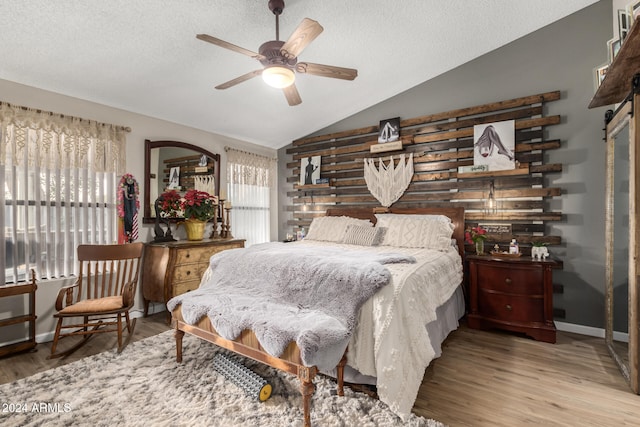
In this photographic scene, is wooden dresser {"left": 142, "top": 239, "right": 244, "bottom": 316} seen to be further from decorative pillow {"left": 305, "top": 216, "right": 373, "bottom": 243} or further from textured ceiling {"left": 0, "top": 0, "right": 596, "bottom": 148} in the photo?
textured ceiling {"left": 0, "top": 0, "right": 596, "bottom": 148}

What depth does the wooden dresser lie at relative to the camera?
3.43 metres

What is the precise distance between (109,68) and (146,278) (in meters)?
2.20

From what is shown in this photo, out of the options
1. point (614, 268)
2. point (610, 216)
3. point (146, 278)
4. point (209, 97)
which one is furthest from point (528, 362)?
point (209, 97)

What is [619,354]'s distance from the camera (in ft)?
7.84

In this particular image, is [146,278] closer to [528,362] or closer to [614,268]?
[528,362]

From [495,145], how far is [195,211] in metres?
3.58

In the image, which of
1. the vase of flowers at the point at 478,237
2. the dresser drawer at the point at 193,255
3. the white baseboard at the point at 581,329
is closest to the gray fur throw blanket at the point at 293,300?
the dresser drawer at the point at 193,255

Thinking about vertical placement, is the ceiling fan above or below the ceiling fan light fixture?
above

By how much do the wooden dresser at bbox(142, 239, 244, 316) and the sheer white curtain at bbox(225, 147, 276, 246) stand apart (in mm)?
1108

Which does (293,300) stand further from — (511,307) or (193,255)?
(511,307)

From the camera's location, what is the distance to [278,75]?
88.0 inches

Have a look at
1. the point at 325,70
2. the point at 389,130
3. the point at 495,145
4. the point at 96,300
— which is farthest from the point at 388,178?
the point at 96,300

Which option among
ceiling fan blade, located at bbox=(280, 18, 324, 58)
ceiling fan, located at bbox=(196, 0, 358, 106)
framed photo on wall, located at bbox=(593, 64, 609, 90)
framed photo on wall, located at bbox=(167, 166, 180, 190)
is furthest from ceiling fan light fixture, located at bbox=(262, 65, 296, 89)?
framed photo on wall, located at bbox=(593, 64, 609, 90)

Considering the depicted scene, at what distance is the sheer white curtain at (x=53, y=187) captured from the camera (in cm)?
277
